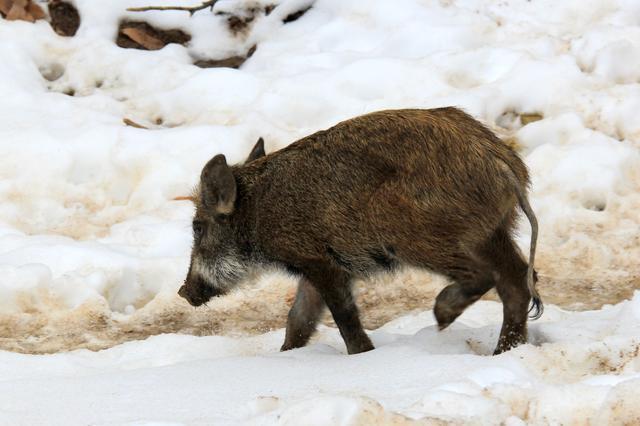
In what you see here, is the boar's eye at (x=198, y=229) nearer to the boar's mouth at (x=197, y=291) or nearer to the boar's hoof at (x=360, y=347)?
the boar's mouth at (x=197, y=291)

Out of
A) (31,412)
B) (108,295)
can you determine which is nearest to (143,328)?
(108,295)

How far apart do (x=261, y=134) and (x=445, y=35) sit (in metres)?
2.01

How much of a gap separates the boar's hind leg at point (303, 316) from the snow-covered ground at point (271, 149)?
0.68 feet

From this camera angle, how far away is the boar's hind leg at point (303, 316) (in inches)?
219

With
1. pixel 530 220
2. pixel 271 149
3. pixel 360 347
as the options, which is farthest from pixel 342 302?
pixel 271 149

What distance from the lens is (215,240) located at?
18.7 feet

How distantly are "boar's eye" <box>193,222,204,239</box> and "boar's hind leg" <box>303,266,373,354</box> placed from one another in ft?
2.97

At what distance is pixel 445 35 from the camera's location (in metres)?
8.64

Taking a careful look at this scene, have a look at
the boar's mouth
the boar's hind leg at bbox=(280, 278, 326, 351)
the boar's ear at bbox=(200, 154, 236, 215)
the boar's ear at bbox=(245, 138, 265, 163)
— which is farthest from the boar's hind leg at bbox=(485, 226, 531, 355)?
the boar's mouth

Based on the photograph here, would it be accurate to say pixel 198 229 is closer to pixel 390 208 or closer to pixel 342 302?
pixel 342 302

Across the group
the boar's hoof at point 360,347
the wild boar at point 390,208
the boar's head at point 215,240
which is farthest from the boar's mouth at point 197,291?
the boar's hoof at point 360,347

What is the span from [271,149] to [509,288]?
Result: 3.15 m

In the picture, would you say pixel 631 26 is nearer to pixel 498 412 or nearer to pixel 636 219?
pixel 636 219

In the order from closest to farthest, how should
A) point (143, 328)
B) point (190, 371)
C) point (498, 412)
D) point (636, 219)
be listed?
point (498, 412)
point (190, 371)
point (143, 328)
point (636, 219)
